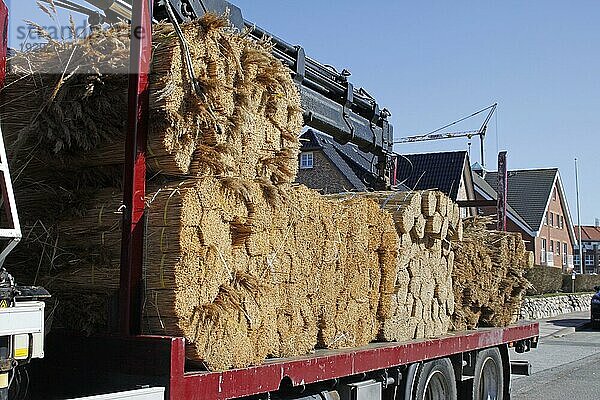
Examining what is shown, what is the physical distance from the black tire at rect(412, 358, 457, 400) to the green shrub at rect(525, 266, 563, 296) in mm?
28611

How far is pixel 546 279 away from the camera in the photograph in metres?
40.0

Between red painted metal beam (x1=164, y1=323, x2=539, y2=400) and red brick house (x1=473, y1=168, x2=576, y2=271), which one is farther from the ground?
red brick house (x1=473, y1=168, x2=576, y2=271)

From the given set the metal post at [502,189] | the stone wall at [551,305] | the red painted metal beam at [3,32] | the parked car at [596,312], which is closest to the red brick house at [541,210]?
the stone wall at [551,305]

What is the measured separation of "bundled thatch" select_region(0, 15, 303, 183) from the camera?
483 centimetres

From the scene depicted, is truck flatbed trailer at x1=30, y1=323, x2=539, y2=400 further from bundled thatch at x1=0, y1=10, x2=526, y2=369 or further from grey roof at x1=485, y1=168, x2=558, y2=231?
grey roof at x1=485, y1=168, x2=558, y2=231

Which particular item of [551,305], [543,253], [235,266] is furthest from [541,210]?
[235,266]

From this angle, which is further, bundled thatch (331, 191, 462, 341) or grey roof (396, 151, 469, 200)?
grey roof (396, 151, 469, 200)

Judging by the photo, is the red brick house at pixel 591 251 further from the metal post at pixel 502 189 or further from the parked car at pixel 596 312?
the metal post at pixel 502 189

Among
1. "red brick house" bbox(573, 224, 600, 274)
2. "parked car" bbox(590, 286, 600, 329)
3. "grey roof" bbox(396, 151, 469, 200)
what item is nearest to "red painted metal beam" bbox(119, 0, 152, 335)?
"parked car" bbox(590, 286, 600, 329)

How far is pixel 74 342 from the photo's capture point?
15.8 ft

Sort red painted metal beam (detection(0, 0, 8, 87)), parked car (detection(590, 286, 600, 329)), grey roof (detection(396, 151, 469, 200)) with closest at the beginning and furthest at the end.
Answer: red painted metal beam (detection(0, 0, 8, 87)) → parked car (detection(590, 286, 600, 329)) → grey roof (detection(396, 151, 469, 200))

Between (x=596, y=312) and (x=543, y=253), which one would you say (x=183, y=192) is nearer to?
(x=596, y=312)

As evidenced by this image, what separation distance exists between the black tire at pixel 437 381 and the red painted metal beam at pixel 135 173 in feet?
13.1

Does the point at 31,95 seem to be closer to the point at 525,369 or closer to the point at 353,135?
the point at 353,135
